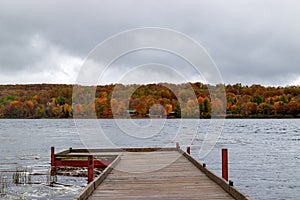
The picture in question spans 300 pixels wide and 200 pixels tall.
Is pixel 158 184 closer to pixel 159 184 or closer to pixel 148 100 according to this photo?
pixel 159 184

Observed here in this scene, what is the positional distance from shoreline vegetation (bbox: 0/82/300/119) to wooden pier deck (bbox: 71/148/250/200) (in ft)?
20.8

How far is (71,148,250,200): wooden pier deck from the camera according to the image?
23.8 ft

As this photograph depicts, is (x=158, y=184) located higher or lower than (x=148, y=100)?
lower

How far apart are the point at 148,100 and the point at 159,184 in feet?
55.7

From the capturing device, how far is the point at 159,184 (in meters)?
8.52

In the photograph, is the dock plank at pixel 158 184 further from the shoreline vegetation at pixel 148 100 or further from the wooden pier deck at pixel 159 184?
the shoreline vegetation at pixel 148 100

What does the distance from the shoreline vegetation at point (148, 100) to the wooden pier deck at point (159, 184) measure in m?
6.34

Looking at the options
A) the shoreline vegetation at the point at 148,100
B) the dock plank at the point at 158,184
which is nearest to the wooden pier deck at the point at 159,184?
the dock plank at the point at 158,184

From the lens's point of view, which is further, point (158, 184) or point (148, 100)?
point (148, 100)

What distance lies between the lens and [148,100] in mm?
25406

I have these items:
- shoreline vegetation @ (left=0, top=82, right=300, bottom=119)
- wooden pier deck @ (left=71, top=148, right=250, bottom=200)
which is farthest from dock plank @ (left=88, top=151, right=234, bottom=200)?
shoreline vegetation @ (left=0, top=82, right=300, bottom=119)

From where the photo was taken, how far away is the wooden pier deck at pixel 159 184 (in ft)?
23.8

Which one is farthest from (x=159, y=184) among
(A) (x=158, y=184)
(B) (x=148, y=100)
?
(B) (x=148, y=100)

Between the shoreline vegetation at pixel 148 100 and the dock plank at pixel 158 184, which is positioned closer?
the dock plank at pixel 158 184
